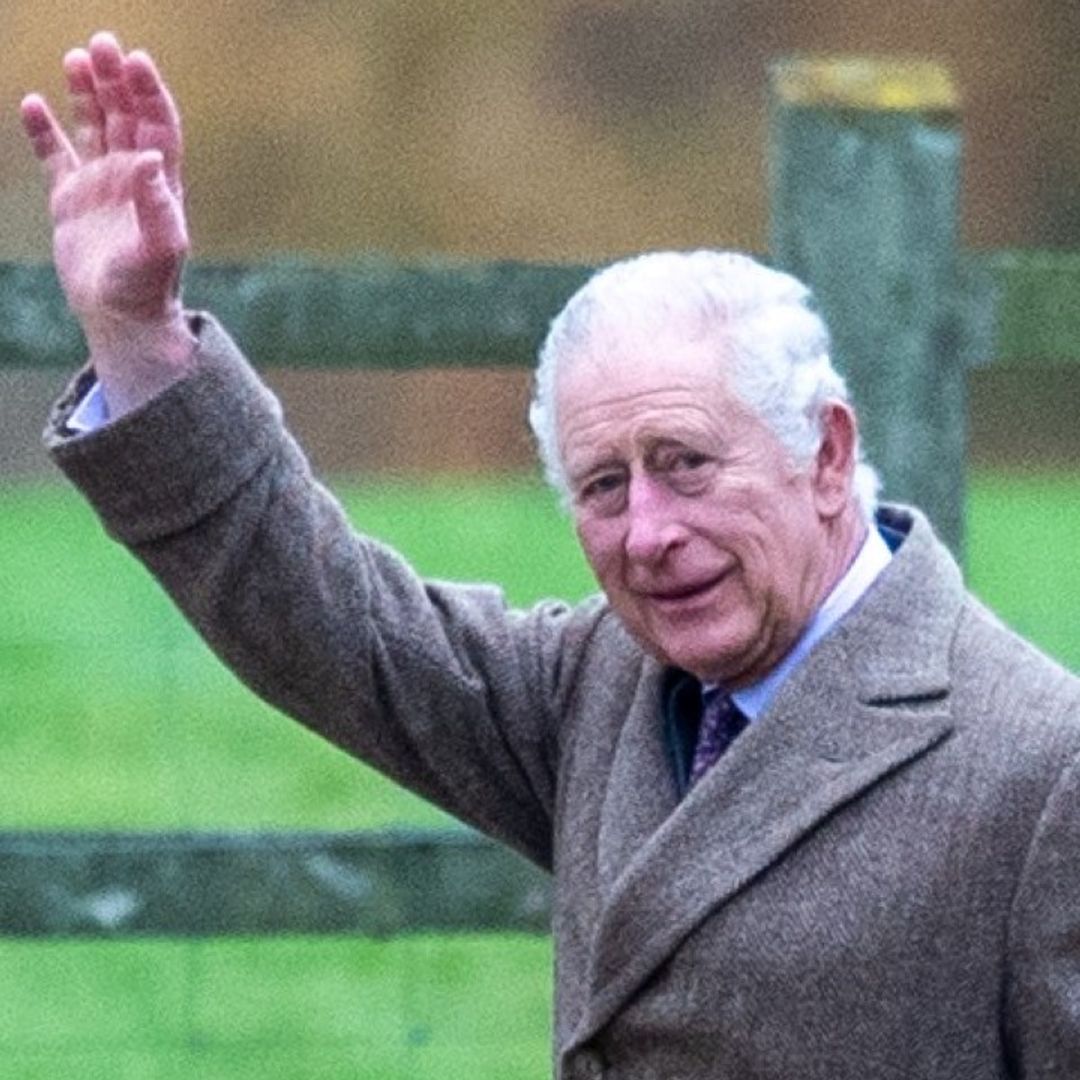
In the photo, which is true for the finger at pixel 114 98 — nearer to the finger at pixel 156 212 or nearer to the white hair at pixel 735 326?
the finger at pixel 156 212

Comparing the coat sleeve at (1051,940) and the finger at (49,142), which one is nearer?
the coat sleeve at (1051,940)

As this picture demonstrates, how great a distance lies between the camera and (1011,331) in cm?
377

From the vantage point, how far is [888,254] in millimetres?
3746

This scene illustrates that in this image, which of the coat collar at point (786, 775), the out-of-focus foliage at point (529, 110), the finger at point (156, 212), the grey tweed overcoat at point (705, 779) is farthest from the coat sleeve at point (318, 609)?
the out-of-focus foliage at point (529, 110)

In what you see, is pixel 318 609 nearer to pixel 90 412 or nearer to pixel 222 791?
pixel 90 412

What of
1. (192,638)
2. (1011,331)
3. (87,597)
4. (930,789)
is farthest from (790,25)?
(930,789)

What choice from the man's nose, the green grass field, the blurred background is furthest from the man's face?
the blurred background

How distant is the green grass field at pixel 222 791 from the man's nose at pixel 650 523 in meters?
1.59

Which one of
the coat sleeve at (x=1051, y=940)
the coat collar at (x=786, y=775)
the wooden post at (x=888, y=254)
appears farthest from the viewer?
the wooden post at (x=888, y=254)

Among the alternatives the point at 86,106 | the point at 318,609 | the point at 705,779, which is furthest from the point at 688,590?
the point at 86,106

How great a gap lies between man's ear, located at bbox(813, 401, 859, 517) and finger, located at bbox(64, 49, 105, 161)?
2.03 feet

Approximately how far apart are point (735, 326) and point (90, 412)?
0.54 m

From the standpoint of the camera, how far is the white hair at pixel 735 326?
297 centimetres

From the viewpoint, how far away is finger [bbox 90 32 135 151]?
Answer: 118 inches
